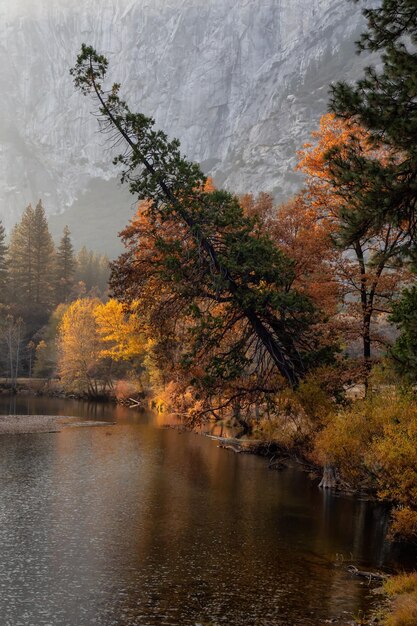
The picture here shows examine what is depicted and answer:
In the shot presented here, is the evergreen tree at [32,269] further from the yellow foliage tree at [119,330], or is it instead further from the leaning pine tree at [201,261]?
the leaning pine tree at [201,261]

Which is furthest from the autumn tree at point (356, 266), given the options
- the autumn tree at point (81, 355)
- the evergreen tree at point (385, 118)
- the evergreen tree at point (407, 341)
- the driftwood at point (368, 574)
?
the autumn tree at point (81, 355)

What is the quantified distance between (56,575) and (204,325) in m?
13.9

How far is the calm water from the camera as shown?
1589 centimetres

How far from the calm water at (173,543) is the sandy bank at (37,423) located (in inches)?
363

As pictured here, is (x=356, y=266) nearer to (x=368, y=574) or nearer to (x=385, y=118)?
(x=385, y=118)

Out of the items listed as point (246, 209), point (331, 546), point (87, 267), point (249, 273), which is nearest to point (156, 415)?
point (246, 209)

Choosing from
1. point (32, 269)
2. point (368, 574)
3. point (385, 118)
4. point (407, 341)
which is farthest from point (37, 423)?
point (32, 269)

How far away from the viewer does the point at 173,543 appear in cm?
2116

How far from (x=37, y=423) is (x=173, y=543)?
101 feet

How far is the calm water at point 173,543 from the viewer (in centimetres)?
1589

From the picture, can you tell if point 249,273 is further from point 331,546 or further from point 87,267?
point 87,267

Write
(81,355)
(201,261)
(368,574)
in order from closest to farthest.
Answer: (368,574) < (201,261) < (81,355)

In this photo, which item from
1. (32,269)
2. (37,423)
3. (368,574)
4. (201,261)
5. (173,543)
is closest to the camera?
(368,574)

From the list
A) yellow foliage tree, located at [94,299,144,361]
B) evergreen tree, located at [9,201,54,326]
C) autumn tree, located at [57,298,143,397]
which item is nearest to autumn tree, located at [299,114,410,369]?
yellow foliage tree, located at [94,299,144,361]
